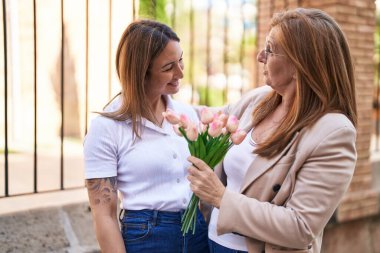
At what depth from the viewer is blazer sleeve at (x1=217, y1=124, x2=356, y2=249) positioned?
1.86m

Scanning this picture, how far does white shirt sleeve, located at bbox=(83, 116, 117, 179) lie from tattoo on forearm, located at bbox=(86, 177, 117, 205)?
0.03 metres

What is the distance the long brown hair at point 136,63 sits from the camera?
2127 mm

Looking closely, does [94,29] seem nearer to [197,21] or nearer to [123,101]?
[123,101]

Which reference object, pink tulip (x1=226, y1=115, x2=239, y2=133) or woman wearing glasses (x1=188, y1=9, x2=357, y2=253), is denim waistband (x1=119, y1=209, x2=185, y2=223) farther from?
pink tulip (x1=226, y1=115, x2=239, y2=133)

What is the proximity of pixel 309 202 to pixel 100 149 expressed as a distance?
86cm

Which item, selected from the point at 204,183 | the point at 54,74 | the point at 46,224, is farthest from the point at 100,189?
the point at 54,74

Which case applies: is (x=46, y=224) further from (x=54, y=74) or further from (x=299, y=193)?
(x=54, y=74)

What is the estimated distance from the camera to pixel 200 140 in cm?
191

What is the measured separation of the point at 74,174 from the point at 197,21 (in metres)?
6.70

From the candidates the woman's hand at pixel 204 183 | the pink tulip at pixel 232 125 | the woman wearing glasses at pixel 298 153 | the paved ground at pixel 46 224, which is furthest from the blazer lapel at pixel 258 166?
the paved ground at pixel 46 224

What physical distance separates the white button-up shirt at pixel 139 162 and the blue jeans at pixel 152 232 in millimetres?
34

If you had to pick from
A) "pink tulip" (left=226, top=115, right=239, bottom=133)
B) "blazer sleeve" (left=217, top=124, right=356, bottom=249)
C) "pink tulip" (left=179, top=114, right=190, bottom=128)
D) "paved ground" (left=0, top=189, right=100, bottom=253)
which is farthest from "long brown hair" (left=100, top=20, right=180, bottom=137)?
"paved ground" (left=0, top=189, right=100, bottom=253)

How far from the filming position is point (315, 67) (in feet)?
6.34

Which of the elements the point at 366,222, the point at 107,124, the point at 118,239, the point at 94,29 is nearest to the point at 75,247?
the point at 118,239
